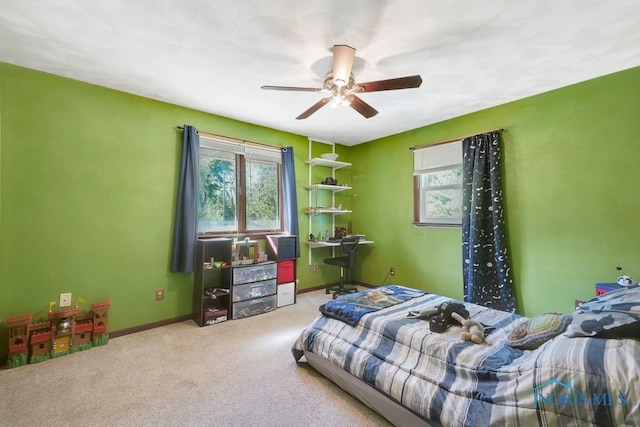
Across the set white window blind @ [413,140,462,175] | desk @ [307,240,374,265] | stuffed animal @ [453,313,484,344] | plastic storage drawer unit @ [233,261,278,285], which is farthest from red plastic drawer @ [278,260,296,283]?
stuffed animal @ [453,313,484,344]

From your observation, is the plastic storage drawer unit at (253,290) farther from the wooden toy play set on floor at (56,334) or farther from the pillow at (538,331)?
the pillow at (538,331)

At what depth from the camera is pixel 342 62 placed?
2.07 metres

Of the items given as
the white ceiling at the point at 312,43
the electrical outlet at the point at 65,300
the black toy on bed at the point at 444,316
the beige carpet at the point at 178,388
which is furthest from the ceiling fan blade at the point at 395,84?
the electrical outlet at the point at 65,300

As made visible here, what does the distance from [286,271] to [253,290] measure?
1.84ft

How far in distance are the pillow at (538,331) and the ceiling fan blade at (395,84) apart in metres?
1.72

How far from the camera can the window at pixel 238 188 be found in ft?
11.5

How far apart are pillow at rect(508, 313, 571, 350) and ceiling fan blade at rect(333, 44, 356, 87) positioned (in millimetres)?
2128

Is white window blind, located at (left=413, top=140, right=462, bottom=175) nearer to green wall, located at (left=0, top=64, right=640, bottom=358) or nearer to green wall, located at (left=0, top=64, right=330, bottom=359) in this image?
green wall, located at (left=0, top=64, right=640, bottom=358)

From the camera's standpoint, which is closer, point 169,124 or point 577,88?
point 577,88

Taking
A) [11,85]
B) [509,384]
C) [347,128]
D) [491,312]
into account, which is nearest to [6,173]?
[11,85]

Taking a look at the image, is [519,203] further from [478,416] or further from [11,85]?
[11,85]

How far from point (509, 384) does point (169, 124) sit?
150 inches

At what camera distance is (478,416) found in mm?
1233

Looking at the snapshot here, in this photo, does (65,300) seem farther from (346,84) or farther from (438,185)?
(438,185)
